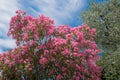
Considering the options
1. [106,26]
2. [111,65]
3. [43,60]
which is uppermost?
[106,26]

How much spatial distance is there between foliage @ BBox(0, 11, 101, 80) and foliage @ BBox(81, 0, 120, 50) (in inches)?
343

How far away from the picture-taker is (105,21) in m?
34.2

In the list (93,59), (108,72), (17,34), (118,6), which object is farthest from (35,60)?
(118,6)

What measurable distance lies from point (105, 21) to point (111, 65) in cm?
694

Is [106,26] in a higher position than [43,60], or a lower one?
higher

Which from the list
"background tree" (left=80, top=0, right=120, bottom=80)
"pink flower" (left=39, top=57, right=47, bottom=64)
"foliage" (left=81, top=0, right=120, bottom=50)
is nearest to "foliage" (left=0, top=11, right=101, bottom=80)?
"pink flower" (left=39, top=57, right=47, bottom=64)

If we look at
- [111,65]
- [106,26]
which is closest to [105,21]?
[106,26]

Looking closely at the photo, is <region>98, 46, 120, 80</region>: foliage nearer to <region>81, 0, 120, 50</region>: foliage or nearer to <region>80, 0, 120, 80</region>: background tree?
<region>80, 0, 120, 80</region>: background tree

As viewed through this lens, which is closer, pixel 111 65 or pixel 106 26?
pixel 111 65

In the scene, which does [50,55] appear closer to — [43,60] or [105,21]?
[43,60]

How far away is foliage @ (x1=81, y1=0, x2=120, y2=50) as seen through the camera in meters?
32.6

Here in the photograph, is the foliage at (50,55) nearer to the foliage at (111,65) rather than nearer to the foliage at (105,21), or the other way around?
the foliage at (111,65)

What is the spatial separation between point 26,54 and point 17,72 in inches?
56.0

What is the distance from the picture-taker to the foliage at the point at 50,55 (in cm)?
2292
